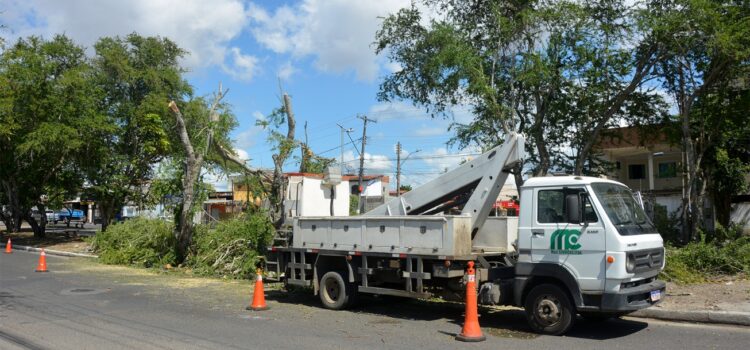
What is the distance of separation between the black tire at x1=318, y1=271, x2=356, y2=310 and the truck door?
3844 millimetres

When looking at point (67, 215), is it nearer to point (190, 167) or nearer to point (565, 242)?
point (190, 167)

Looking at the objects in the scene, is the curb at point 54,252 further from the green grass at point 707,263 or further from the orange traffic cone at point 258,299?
the green grass at point 707,263

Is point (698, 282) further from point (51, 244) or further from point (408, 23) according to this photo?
point (51, 244)

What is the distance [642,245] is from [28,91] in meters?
27.3

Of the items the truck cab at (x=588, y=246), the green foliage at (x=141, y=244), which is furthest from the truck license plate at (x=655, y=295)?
the green foliage at (x=141, y=244)

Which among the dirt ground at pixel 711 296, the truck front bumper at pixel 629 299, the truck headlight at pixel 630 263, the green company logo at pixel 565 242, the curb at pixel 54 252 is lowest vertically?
the curb at pixel 54 252

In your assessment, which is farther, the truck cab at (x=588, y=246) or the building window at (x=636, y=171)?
the building window at (x=636, y=171)

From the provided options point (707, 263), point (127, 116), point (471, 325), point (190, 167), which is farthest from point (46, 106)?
point (707, 263)

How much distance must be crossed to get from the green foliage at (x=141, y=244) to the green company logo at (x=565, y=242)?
1466 centimetres

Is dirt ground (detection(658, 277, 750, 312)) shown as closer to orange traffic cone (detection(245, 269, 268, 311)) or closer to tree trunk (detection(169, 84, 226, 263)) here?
orange traffic cone (detection(245, 269, 268, 311))

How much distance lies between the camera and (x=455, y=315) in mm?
10586

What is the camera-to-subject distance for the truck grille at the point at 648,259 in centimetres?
812

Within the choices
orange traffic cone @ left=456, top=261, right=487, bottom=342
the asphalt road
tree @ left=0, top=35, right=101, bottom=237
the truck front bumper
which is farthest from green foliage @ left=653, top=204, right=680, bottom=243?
tree @ left=0, top=35, right=101, bottom=237

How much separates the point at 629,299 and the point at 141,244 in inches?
717
